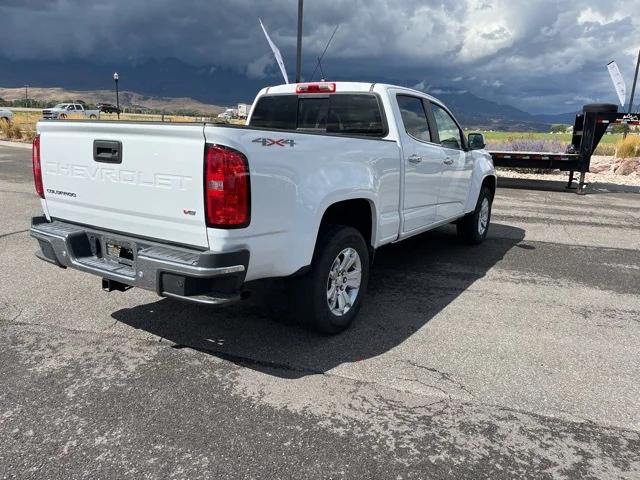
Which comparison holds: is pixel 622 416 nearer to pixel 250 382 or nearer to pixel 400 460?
pixel 400 460

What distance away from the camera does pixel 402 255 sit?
275 inches

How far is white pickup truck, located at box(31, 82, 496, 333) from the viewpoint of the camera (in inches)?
123

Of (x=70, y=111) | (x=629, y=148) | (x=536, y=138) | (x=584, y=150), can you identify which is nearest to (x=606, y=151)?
(x=536, y=138)

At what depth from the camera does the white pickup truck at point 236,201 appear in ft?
10.3

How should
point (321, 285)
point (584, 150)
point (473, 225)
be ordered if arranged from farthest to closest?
point (584, 150) < point (473, 225) < point (321, 285)

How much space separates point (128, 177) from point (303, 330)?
185 centimetres

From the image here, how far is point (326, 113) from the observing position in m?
5.32

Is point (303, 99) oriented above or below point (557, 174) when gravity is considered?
above

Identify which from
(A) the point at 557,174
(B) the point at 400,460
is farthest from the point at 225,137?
(A) the point at 557,174

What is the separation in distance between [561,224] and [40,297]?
8.49 meters

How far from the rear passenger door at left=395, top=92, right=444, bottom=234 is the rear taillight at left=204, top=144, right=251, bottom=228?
7.19ft

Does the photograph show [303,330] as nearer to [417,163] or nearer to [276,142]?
[276,142]

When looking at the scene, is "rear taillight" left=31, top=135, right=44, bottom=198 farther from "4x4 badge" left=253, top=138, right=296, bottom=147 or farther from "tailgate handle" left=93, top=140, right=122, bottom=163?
"4x4 badge" left=253, top=138, right=296, bottom=147

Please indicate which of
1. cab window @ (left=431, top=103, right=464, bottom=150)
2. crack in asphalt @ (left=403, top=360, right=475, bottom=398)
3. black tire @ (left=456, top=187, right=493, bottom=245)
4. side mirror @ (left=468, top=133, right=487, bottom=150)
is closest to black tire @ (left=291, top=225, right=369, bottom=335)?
crack in asphalt @ (left=403, top=360, right=475, bottom=398)
